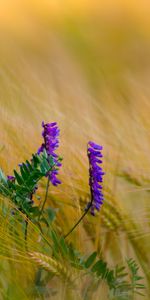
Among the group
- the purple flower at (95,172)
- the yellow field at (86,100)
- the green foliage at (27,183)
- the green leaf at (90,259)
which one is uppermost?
the yellow field at (86,100)

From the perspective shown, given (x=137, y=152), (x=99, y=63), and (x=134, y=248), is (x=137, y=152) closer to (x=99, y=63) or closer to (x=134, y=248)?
(x=134, y=248)

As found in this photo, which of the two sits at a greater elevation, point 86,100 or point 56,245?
point 86,100

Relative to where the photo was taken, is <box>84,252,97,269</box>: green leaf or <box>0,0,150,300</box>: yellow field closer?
<box>84,252,97,269</box>: green leaf

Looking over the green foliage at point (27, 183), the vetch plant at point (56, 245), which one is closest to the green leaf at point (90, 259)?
the vetch plant at point (56, 245)

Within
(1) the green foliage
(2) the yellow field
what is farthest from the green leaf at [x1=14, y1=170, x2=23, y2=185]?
(2) the yellow field

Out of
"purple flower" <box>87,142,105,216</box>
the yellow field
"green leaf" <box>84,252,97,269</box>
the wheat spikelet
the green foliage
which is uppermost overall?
the yellow field

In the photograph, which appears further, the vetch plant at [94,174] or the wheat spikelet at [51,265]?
the vetch plant at [94,174]

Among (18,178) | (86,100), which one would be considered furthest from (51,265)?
(86,100)

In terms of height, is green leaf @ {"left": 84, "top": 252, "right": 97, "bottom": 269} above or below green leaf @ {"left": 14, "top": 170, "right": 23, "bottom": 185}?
below

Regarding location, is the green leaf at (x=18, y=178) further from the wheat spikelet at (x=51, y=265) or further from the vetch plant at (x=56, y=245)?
the wheat spikelet at (x=51, y=265)

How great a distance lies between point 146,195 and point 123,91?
57 centimetres

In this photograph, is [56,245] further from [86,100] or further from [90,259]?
[86,100]

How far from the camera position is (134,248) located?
113 centimetres

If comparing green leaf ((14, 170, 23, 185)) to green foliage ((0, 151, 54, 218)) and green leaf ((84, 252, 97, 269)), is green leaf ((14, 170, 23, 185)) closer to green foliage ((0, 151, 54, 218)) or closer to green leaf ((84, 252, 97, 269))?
green foliage ((0, 151, 54, 218))
